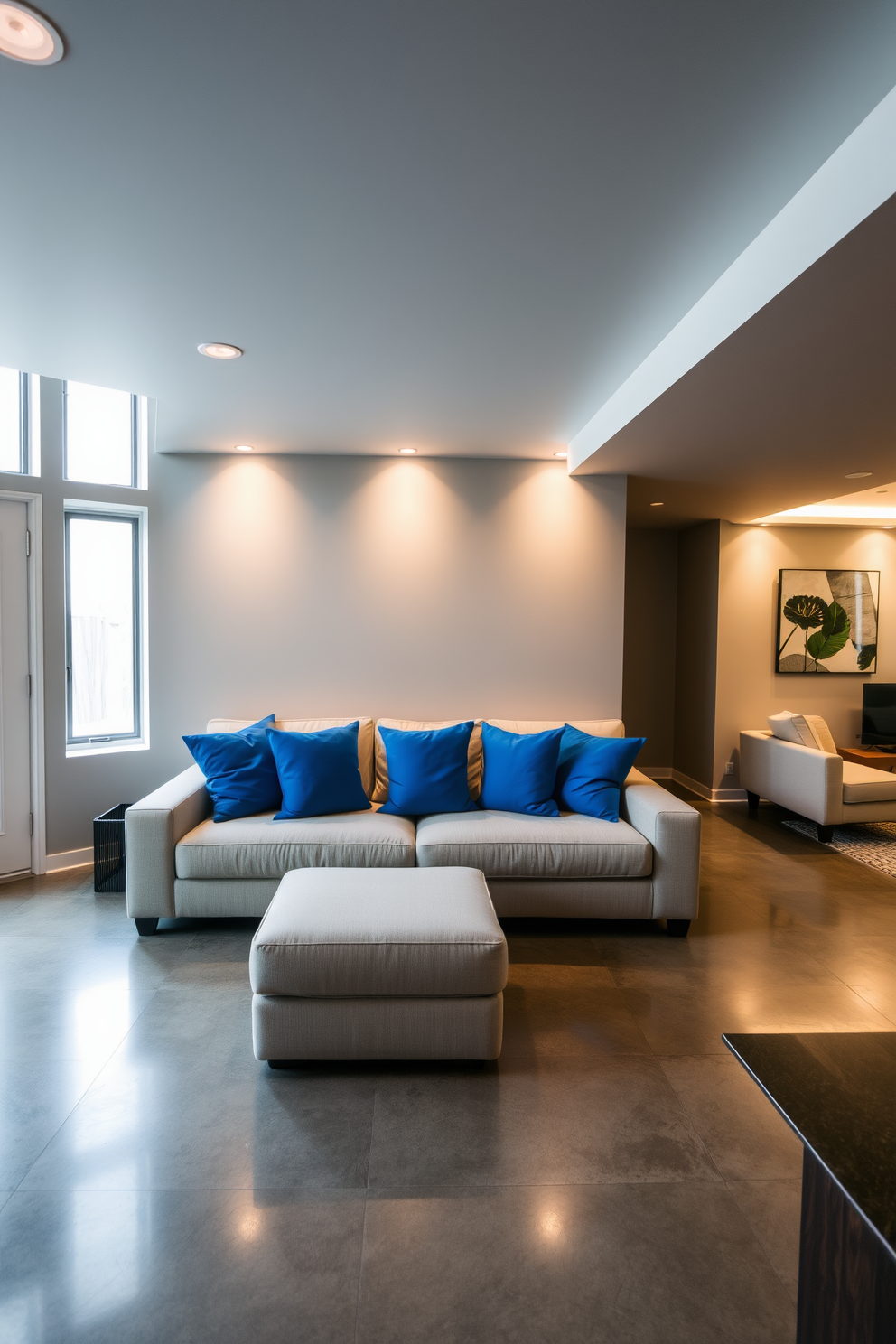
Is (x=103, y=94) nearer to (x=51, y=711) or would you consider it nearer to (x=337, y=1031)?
(x=337, y=1031)

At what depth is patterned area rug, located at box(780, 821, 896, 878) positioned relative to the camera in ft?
15.8

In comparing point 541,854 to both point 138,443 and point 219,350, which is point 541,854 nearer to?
point 219,350

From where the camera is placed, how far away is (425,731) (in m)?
4.14

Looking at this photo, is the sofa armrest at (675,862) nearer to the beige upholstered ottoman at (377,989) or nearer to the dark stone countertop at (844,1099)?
the beige upholstered ottoman at (377,989)

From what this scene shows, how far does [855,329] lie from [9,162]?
2322 millimetres

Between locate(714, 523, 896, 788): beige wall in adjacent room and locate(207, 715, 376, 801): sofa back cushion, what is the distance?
11.1ft

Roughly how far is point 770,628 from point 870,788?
1716 mm

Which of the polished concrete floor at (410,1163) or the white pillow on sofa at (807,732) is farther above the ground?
the white pillow on sofa at (807,732)

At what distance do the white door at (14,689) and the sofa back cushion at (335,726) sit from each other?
0.99m

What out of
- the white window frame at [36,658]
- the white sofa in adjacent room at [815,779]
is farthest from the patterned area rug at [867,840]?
the white window frame at [36,658]

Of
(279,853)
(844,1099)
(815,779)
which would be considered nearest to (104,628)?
(279,853)

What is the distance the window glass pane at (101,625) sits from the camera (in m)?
4.45

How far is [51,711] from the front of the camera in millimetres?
4250

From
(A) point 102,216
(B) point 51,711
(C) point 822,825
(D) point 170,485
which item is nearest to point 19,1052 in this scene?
(B) point 51,711
